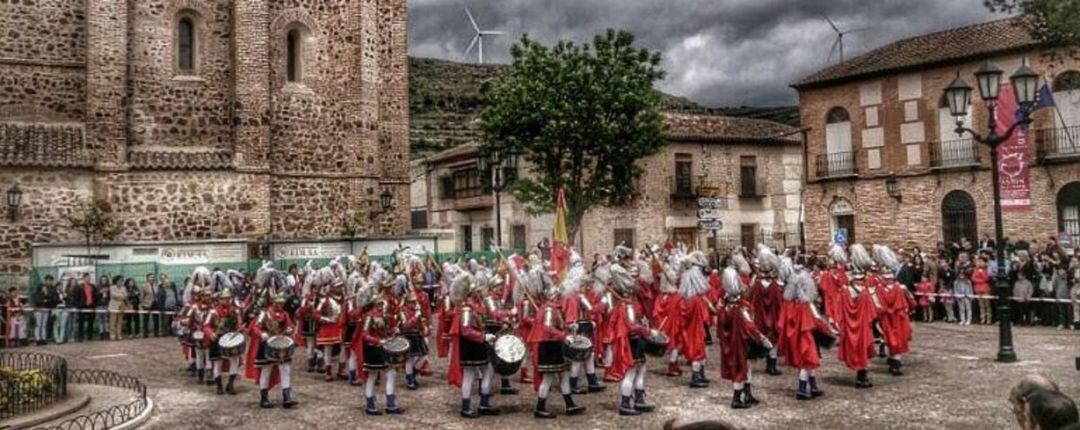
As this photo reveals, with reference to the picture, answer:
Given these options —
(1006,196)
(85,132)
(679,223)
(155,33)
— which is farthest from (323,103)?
(1006,196)

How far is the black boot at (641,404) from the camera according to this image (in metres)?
11.6

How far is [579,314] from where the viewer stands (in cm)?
1272

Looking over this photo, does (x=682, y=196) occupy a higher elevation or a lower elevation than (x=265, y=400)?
higher

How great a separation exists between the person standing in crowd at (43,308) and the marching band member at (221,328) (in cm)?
995

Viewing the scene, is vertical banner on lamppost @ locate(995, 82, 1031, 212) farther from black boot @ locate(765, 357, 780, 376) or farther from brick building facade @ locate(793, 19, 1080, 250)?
black boot @ locate(765, 357, 780, 376)

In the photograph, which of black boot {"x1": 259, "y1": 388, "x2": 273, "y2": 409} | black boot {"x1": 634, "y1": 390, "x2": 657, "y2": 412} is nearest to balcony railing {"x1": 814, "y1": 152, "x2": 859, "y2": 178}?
black boot {"x1": 634, "y1": 390, "x2": 657, "y2": 412}

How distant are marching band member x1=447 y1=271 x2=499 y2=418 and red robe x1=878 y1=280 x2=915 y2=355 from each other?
244 inches

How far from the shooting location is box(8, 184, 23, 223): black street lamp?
82.2 ft

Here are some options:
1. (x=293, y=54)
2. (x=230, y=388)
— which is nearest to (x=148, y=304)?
(x=230, y=388)

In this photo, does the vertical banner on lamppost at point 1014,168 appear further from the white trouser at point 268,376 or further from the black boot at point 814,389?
the white trouser at point 268,376

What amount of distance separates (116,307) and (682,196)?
24235 mm

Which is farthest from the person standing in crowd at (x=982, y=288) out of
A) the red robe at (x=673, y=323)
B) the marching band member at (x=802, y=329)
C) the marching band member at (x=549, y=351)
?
the marching band member at (x=549, y=351)

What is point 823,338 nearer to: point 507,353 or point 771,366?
→ point 771,366

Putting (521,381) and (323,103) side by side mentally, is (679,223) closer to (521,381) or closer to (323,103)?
(323,103)
